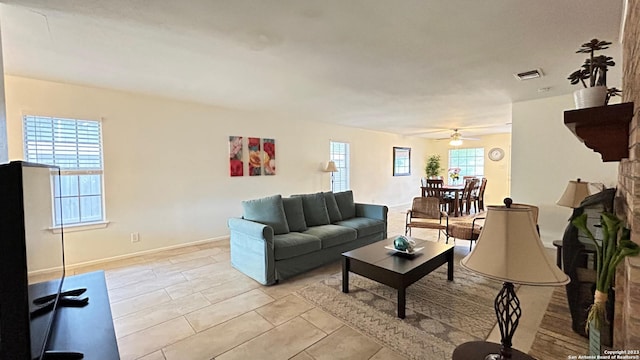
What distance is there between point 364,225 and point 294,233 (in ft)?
3.79

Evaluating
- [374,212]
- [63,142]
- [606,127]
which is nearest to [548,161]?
[374,212]

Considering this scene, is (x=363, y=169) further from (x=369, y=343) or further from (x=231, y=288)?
(x=369, y=343)

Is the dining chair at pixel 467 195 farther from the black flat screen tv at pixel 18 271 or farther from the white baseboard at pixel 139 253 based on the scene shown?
the black flat screen tv at pixel 18 271

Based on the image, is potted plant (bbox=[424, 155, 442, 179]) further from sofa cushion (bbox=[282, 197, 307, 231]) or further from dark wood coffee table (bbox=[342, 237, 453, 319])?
sofa cushion (bbox=[282, 197, 307, 231])

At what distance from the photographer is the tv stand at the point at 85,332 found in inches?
50.8

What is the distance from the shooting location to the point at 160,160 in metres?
4.43

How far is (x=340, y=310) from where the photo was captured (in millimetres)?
2594

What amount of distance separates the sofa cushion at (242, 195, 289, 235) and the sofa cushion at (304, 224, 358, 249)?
373mm

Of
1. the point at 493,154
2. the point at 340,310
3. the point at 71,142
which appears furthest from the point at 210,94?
the point at 493,154

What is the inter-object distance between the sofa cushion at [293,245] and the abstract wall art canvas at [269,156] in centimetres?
245

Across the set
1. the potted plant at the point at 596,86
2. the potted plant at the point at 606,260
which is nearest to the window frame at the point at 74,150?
the potted plant at the point at 606,260

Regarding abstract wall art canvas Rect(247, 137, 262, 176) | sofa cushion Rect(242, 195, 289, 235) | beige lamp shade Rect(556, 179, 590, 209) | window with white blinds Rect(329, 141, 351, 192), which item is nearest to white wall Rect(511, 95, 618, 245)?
beige lamp shade Rect(556, 179, 590, 209)

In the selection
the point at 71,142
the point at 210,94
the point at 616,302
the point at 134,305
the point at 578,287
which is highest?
the point at 210,94

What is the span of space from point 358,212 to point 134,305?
3340mm
